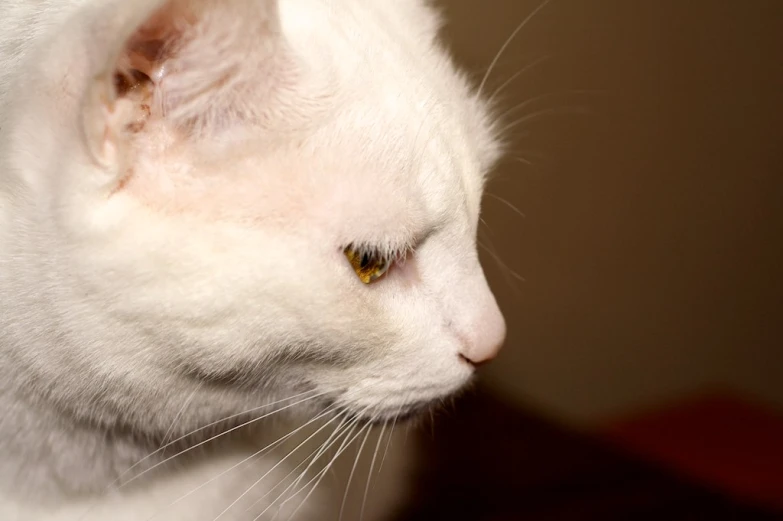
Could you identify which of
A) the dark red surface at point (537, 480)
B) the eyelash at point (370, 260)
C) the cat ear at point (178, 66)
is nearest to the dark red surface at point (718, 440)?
the dark red surface at point (537, 480)

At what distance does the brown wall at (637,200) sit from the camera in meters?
1.24

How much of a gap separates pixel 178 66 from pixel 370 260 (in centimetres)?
17

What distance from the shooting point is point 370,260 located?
49 centimetres

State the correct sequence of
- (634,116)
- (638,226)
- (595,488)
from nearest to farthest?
(595,488)
(634,116)
(638,226)

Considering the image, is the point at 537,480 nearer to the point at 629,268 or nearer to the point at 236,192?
the point at 629,268

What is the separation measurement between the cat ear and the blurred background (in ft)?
2.10

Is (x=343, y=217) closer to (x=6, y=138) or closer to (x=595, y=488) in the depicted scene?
(x=6, y=138)

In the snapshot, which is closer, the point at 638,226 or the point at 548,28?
the point at 548,28

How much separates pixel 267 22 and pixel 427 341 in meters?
0.25

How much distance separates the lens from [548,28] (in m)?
1.17

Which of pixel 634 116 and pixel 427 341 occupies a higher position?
pixel 634 116

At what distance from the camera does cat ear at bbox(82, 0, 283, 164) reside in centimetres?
37

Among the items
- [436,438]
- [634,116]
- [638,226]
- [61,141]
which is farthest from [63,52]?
[638,226]

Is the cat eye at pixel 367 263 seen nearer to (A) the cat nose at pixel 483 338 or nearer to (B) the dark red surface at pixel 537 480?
(A) the cat nose at pixel 483 338
